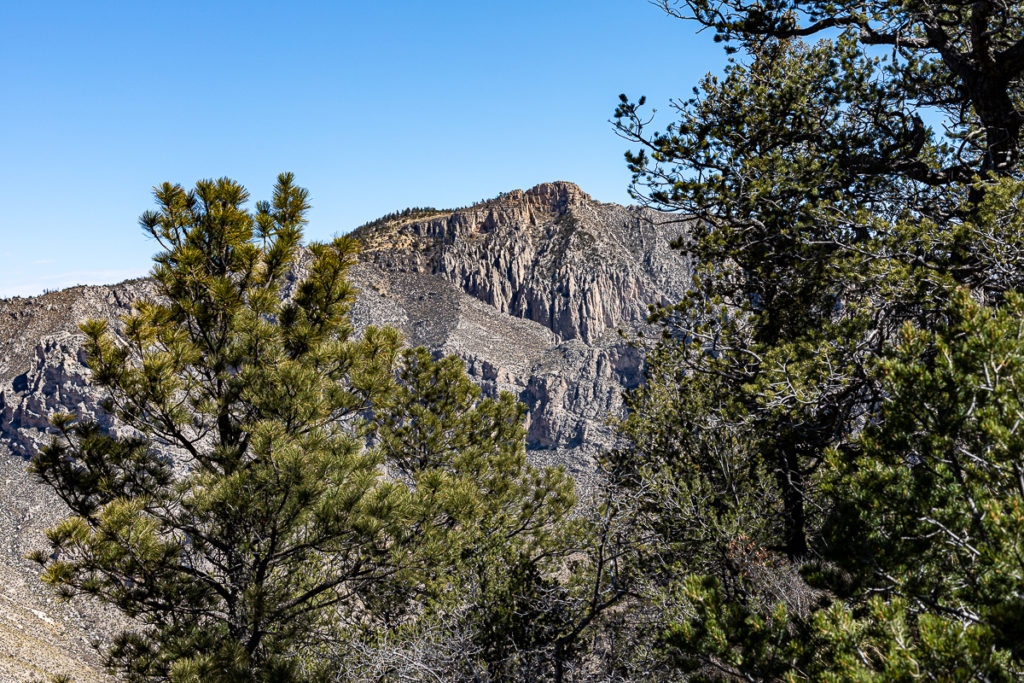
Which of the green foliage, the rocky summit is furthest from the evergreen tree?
the rocky summit

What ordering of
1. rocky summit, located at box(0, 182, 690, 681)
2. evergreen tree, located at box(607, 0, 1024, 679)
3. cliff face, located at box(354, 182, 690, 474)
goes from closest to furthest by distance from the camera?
evergreen tree, located at box(607, 0, 1024, 679) < rocky summit, located at box(0, 182, 690, 681) < cliff face, located at box(354, 182, 690, 474)

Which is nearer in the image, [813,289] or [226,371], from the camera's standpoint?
[226,371]

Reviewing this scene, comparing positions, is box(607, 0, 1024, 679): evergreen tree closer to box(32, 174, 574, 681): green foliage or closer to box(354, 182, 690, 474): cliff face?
box(32, 174, 574, 681): green foliage

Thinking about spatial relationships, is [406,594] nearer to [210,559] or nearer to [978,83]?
[210,559]

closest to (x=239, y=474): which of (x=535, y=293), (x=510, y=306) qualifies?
(x=535, y=293)

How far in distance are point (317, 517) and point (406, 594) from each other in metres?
3.09

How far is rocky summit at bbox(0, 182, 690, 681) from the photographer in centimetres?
8419

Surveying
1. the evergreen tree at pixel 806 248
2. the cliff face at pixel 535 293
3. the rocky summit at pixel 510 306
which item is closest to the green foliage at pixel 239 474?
the evergreen tree at pixel 806 248

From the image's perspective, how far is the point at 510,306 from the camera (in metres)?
126

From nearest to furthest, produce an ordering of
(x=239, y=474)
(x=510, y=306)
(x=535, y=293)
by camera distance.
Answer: (x=239, y=474) < (x=535, y=293) < (x=510, y=306)

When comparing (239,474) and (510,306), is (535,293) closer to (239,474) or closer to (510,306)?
(510,306)

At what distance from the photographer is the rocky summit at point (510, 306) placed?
276ft

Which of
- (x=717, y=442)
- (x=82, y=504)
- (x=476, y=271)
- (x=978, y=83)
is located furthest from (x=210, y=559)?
(x=476, y=271)

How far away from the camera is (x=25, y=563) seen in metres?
60.3
